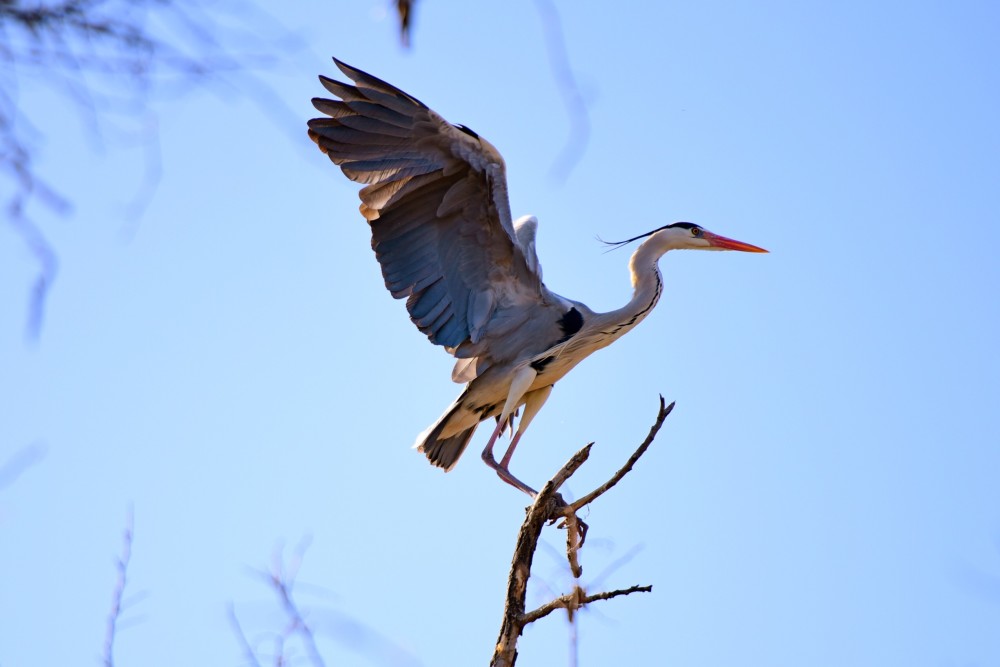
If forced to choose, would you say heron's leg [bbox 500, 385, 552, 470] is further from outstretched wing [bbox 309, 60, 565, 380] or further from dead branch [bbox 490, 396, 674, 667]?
dead branch [bbox 490, 396, 674, 667]

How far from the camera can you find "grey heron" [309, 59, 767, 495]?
224 inches

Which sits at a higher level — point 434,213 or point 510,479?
point 434,213

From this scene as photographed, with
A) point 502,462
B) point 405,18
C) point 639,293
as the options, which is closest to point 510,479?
point 502,462

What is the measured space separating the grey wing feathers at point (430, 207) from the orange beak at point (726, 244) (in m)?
1.26

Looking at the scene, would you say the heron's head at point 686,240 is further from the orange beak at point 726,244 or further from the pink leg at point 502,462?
the pink leg at point 502,462

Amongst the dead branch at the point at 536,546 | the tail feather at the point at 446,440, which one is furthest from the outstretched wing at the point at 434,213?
the dead branch at the point at 536,546

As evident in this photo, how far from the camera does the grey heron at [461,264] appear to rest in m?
5.68

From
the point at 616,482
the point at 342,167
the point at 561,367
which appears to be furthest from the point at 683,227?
the point at 616,482

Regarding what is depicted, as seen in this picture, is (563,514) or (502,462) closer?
(563,514)

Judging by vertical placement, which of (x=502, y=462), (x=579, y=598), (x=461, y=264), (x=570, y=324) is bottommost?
(x=579, y=598)

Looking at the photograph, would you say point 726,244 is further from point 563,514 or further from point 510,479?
point 563,514

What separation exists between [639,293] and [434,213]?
1.27 m

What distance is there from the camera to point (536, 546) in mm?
4254

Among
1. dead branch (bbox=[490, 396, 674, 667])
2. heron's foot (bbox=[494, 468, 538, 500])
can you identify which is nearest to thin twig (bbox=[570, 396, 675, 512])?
dead branch (bbox=[490, 396, 674, 667])
